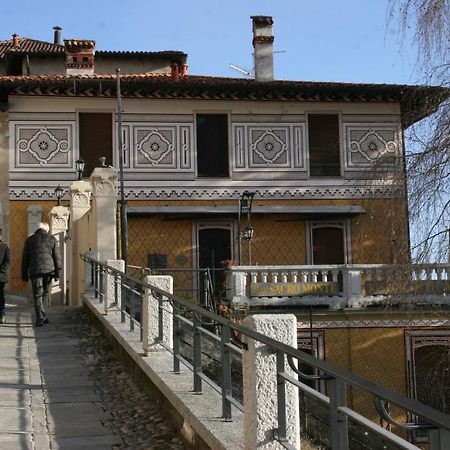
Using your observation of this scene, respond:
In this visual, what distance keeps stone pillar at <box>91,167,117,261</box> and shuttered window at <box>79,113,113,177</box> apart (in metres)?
8.86

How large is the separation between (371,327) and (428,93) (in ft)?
34.2

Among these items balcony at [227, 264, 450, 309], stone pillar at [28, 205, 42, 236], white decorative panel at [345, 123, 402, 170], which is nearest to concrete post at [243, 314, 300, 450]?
balcony at [227, 264, 450, 309]

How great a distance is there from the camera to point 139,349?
9102 millimetres

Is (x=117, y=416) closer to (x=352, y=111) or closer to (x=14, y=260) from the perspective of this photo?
(x=14, y=260)

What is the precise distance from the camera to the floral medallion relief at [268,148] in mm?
25781

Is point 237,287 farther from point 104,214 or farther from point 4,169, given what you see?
point 4,169

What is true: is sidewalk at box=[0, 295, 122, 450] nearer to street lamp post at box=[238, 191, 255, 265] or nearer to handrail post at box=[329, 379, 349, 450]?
handrail post at box=[329, 379, 349, 450]

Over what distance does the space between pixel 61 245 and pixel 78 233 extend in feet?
7.12

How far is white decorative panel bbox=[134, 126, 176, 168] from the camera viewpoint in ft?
82.7

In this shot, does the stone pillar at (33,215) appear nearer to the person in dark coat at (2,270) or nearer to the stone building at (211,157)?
the stone building at (211,157)

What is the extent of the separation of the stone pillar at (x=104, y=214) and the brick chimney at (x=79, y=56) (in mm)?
11289

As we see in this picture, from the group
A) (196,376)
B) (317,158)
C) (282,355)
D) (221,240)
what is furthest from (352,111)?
(282,355)


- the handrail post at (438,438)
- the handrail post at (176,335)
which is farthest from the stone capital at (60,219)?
the handrail post at (438,438)

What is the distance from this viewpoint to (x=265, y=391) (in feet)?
16.9
